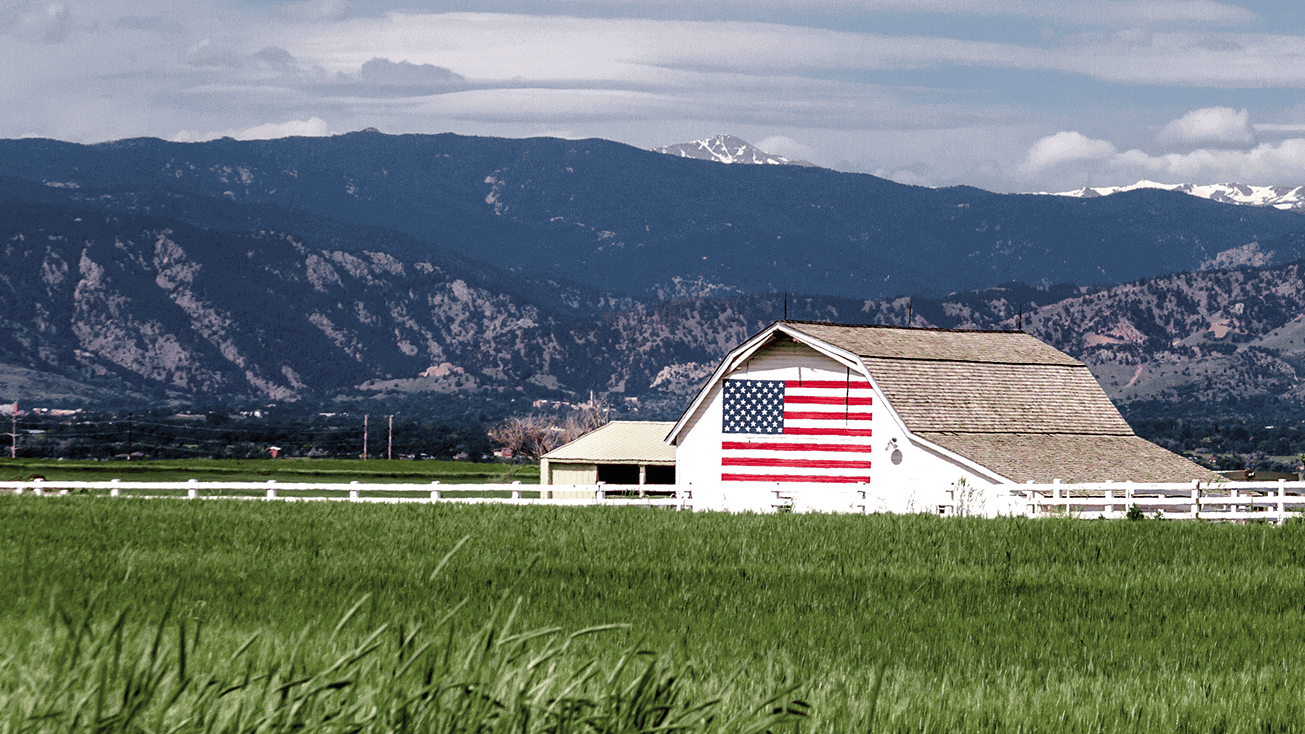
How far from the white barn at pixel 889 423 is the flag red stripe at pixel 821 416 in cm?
3

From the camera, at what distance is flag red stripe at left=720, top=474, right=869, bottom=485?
4872 centimetres

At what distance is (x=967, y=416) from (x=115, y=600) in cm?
3743

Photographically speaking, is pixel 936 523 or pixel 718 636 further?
pixel 936 523

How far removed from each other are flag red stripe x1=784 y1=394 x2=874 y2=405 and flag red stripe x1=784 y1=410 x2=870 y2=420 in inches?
13.9

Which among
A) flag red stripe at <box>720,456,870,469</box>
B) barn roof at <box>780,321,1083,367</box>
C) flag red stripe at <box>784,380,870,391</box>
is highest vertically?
barn roof at <box>780,321,1083,367</box>

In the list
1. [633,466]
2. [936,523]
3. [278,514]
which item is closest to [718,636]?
[936,523]

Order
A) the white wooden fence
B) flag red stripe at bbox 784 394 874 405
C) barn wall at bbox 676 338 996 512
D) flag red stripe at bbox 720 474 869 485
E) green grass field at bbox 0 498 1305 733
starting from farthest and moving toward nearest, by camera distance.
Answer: flag red stripe at bbox 784 394 874 405 < flag red stripe at bbox 720 474 869 485 < barn wall at bbox 676 338 996 512 < the white wooden fence < green grass field at bbox 0 498 1305 733

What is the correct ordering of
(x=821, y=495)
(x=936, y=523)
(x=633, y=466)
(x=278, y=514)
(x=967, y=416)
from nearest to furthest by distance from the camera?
(x=936, y=523) < (x=278, y=514) < (x=821, y=495) < (x=967, y=416) < (x=633, y=466)

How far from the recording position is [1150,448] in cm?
5256

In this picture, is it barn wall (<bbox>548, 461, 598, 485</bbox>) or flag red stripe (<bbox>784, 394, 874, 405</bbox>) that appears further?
barn wall (<bbox>548, 461, 598, 485</bbox>)

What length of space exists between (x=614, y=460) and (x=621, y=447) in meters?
1.72

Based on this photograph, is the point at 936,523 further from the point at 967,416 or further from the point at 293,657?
the point at 293,657

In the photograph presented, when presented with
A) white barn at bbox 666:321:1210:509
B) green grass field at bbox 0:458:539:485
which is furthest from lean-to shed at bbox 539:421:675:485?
green grass field at bbox 0:458:539:485

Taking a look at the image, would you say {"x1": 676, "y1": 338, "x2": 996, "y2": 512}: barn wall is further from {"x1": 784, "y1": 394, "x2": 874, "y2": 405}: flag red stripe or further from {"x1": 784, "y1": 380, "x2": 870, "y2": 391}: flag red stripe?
{"x1": 784, "y1": 394, "x2": 874, "y2": 405}: flag red stripe
